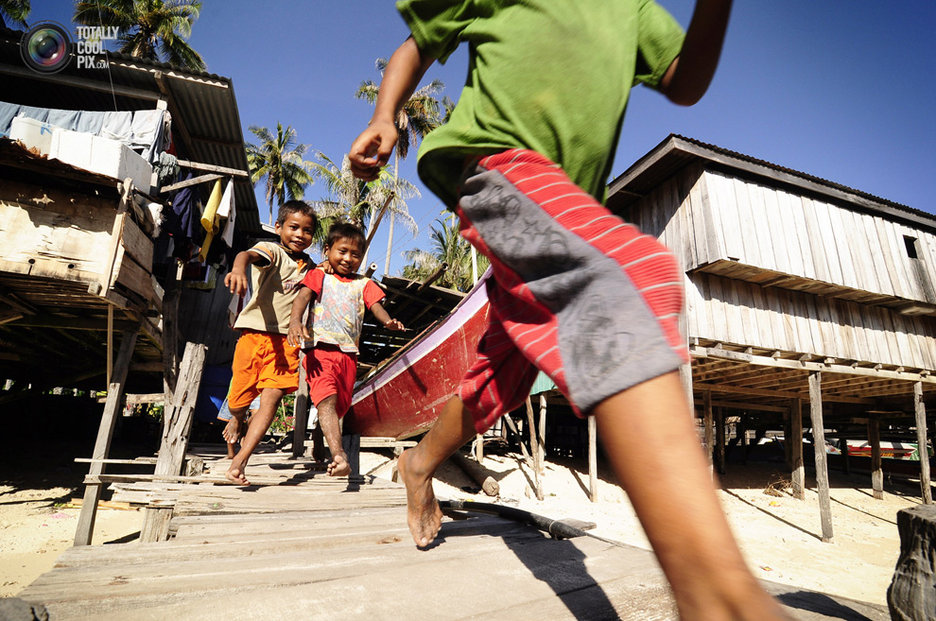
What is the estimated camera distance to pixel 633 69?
3.85 feet

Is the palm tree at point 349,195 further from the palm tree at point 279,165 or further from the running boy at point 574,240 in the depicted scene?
the running boy at point 574,240

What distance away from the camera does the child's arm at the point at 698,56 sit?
1073 millimetres

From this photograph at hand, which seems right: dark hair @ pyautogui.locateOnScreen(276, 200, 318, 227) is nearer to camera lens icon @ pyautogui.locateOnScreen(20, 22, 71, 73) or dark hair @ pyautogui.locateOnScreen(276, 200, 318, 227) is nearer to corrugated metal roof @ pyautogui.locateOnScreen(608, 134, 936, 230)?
camera lens icon @ pyautogui.locateOnScreen(20, 22, 71, 73)

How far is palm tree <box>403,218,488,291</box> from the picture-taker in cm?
2434

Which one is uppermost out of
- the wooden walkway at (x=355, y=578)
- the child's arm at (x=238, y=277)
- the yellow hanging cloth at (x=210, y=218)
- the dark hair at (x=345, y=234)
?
the yellow hanging cloth at (x=210, y=218)

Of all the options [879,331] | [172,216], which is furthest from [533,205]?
[879,331]

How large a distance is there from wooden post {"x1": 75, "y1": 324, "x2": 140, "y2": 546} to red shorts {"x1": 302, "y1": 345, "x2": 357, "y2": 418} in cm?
317

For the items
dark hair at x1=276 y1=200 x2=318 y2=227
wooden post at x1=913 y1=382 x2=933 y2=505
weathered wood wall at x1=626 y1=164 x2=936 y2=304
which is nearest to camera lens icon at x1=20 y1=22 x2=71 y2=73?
dark hair at x1=276 y1=200 x2=318 y2=227

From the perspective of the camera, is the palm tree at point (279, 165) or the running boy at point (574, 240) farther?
the palm tree at point (279, 165)

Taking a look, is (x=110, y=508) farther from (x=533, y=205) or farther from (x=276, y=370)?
(x=533, y=205)

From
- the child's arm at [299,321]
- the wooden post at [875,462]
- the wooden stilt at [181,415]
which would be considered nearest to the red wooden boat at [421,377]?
the child's arm at [299,321]

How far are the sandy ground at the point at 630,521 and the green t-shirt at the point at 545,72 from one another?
135 inches

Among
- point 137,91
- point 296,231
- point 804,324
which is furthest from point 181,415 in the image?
point 804,324

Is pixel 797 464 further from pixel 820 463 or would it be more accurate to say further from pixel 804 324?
pixel 804 324
